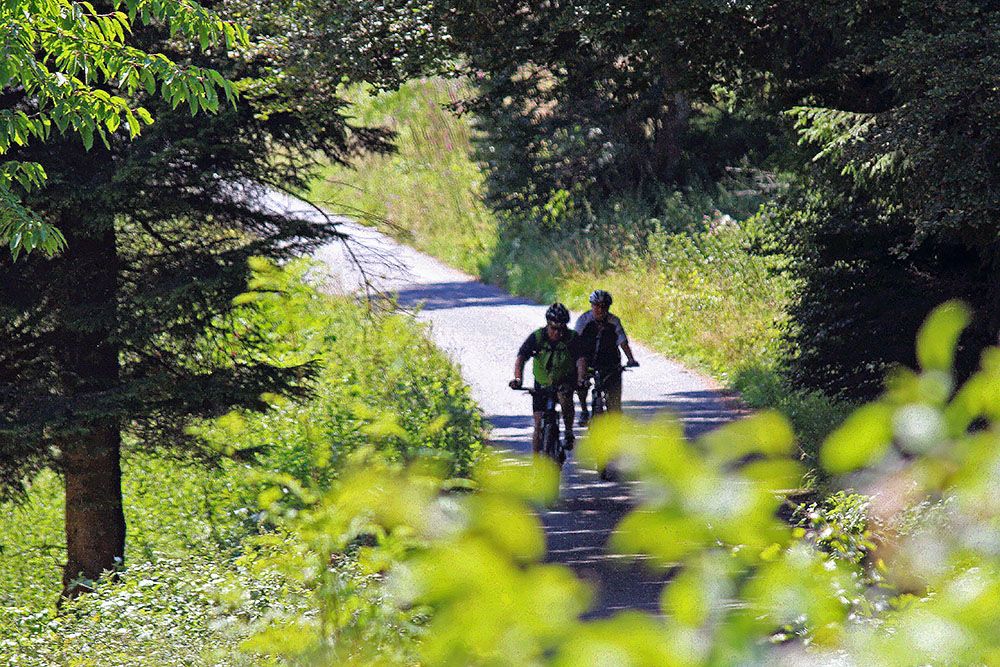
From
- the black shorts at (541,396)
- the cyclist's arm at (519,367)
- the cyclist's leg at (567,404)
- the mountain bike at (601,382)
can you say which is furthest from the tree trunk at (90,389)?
the mountain bike at (601,382)

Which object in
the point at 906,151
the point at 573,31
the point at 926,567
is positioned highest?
the point at 573,31

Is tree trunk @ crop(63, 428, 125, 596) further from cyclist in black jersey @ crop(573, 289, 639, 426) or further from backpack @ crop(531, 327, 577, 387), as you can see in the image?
cyclist in black jersey @ crop(573, 289, 639, 426)

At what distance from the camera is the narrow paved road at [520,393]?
9.98m

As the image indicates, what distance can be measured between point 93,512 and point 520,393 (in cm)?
→ 855

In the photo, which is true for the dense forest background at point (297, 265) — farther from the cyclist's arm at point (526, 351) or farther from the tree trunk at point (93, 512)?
the cyclist's arm at point (526, 351)

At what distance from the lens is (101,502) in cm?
1113

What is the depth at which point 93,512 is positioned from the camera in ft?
36.9

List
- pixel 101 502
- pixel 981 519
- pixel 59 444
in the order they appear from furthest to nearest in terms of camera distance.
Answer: pixel 101 502 → pixel 59 444 → pixel 981 519

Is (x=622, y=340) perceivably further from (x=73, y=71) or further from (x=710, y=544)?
(x=710, y=544)

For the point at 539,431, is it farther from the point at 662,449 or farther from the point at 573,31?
the point at 662,449

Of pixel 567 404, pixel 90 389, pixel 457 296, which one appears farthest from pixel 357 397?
pixel 457 296

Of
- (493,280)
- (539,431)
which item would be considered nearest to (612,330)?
(539,431)

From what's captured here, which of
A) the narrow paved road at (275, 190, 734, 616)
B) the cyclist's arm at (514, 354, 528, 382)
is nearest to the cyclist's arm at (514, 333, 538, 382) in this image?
the cyclist's arm at (514, 354, 528, 382)

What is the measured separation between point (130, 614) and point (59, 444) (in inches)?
107
